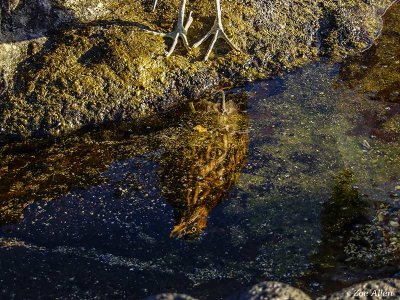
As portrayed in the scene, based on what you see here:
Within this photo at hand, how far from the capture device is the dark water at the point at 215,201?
3637 millimetres

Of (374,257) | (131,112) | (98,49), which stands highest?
(98,49)

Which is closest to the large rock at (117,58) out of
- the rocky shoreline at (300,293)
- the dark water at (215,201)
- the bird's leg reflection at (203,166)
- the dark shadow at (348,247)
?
the dark water at (215,201)

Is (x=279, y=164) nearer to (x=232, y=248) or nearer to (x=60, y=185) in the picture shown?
(x=232, y=248)

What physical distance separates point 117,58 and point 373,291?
3.32 meters

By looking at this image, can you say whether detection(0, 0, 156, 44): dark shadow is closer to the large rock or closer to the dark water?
the large rock

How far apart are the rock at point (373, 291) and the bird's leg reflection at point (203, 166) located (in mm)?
1372

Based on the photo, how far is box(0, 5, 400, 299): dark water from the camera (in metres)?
3.64

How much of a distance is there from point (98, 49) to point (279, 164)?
1.90 metres

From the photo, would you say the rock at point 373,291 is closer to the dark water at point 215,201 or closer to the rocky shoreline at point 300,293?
the rocky shoreline at point 300,293

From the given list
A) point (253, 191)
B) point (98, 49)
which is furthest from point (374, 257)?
point (98, 49)

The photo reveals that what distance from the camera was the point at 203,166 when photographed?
458 centimetres

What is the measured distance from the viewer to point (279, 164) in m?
4.59

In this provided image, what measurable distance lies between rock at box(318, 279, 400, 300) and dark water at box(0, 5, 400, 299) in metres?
0.70

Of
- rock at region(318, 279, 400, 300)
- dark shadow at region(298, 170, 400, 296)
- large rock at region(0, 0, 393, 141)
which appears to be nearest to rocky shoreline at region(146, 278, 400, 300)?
rock at region(318, 279, 400, 300)
